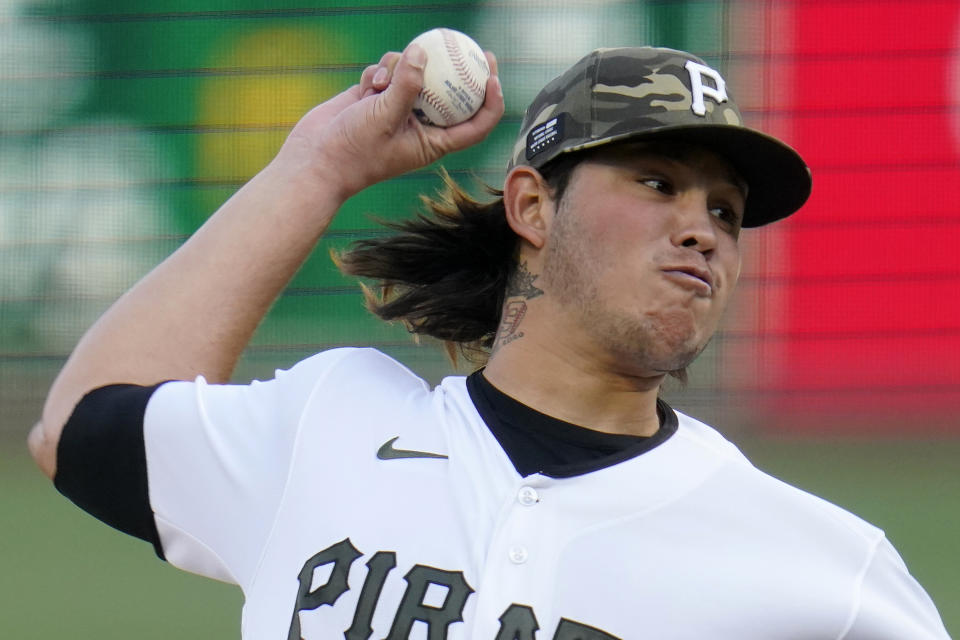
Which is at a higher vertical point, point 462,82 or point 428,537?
point 462,82

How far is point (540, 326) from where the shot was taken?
2258mm

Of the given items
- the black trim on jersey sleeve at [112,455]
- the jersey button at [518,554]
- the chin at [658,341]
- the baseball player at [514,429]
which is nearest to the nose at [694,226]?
the baseball player at [514,429]

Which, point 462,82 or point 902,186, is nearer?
point 462,82

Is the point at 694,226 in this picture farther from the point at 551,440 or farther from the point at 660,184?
the point at 551,440

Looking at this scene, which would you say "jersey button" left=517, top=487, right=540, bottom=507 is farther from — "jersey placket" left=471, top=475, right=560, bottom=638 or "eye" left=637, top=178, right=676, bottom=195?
"eye" left=637, top=178, right=676, bottom=195

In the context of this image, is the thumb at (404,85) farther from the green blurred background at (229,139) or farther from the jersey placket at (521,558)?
the green blurred background at (229,139)

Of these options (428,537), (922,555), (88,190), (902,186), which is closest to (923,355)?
(902,186)

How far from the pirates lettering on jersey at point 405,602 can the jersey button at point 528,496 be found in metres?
0.14

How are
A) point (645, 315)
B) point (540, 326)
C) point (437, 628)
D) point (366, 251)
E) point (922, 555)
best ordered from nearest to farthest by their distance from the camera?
1. point (437, 628)
2. point (645, 315)
3. point (540, 326)
4. point (366, 251)
5. point (922, 555)

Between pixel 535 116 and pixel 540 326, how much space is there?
1.20ft

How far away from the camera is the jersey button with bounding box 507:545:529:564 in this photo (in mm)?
1877

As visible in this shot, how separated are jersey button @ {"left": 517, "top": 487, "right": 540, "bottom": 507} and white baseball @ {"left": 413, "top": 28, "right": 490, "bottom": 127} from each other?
0.68 metres

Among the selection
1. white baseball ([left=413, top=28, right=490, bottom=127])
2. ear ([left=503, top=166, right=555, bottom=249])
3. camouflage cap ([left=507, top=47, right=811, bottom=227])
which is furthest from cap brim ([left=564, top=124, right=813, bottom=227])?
white baseball ([left=413, top=28, right=490, bottom=127])

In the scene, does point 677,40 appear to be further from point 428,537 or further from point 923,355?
point 428,537
